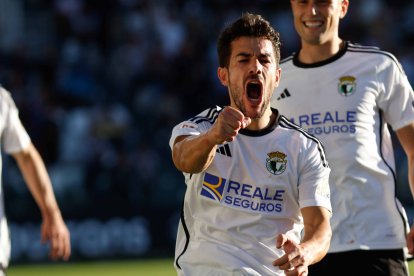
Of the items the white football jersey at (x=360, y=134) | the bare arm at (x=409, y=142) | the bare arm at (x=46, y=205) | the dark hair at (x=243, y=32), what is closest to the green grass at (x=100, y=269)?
the bare arm at (x=46, y=205)

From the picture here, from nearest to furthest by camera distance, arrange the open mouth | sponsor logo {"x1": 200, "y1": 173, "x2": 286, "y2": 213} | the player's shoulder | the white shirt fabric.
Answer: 1. the open mouth
2. sponsor logo {"x1": 200, "y1": 173, "x2": 286, "y2": 213}
3. the player's shoulder
4. the white shirt fabric

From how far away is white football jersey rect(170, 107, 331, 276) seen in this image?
206 inches

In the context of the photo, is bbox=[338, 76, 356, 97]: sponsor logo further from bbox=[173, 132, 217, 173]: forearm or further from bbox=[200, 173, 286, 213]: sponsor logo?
bbox=[173, 132, 217, 173]: forearm

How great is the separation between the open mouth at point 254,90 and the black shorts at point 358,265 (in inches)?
80.9

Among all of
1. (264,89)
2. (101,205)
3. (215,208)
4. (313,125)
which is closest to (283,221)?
(215,208)

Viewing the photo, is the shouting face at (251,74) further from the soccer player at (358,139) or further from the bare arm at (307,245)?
the soccer player at (358,139)

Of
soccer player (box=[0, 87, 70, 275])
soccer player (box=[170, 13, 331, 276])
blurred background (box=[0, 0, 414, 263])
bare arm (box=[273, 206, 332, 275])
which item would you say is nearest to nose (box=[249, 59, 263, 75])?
soccer player (box=[170, 13, 331, 276])

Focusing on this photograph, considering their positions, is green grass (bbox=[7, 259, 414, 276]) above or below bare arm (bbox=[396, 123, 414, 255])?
below

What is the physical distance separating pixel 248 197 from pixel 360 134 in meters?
1.70

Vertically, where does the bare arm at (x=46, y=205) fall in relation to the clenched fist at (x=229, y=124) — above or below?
below

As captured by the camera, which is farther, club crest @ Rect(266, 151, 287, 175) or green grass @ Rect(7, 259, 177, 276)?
green grass @ Rect(7, 259, 177, 276)

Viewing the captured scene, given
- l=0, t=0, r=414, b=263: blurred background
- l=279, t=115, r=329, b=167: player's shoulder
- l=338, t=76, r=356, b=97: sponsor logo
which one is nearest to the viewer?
l=279, t=115, r=329, b=167: player's shoulder

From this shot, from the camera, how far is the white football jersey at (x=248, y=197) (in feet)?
17.1

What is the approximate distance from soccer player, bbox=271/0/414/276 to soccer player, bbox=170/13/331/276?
138 centimetres
